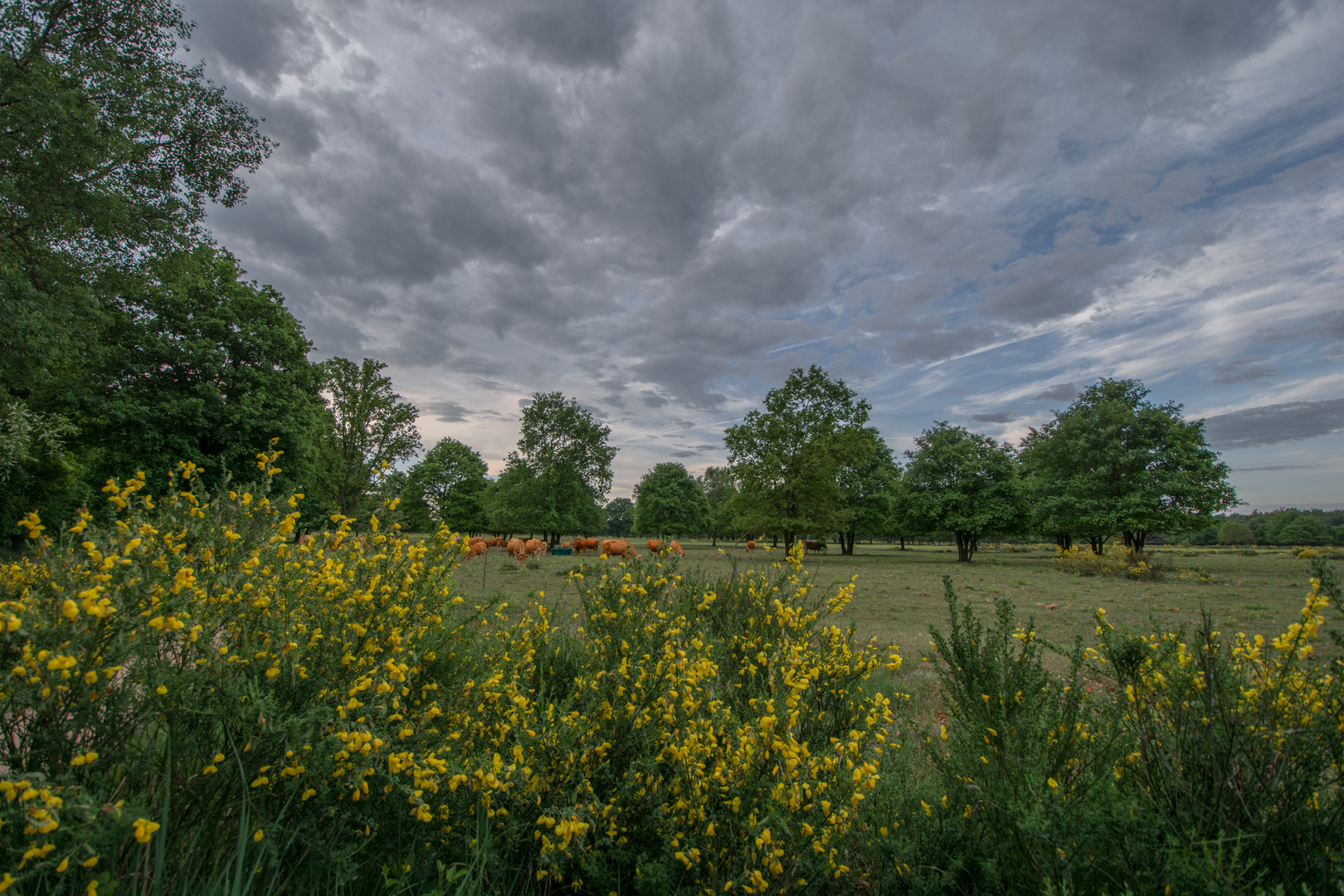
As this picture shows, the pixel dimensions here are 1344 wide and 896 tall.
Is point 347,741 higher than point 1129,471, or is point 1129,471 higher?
point 1129,471

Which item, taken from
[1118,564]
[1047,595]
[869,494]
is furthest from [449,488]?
[1118,564]

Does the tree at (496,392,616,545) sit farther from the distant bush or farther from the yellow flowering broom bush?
the yellow flowering broom bush

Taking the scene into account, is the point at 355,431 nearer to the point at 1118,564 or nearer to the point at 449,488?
the point at 449,488

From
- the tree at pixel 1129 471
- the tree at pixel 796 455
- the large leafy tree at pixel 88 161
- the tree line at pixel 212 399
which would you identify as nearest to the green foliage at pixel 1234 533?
the tree line at pixel 212 399

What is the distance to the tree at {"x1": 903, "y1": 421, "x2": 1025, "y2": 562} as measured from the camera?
1304 inches

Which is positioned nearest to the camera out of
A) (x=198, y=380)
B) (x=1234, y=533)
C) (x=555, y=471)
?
(x=198, y=380)

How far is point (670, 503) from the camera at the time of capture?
5284cm

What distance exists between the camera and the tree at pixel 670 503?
53.6m

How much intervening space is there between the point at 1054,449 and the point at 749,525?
18130mm

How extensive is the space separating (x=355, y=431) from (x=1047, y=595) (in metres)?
31.7

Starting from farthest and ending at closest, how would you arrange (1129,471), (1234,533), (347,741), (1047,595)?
1. (1234,533)
2. (1129,471)
3. (1047,595)
4. (347,741)

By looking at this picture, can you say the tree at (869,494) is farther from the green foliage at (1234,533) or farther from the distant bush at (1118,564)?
the green foliage at (1234,533)

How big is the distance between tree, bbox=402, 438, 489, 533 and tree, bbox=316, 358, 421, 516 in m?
19.0

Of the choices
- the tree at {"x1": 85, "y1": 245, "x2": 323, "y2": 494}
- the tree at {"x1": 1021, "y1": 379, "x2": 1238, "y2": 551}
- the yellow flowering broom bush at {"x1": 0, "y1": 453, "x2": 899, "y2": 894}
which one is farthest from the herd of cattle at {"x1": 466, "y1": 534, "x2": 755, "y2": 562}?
the yellow flowering broom bush at {"x1": 0, "y1": 453, "x2": 899, "y2": 894}
